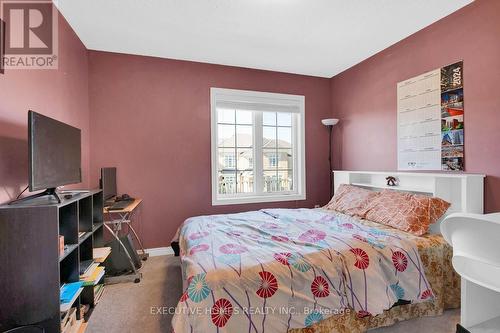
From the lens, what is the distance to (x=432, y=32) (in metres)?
2.50

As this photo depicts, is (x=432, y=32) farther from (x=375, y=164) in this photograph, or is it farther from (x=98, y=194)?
(x=98, y=194)

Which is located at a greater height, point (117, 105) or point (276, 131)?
point (117, 105)

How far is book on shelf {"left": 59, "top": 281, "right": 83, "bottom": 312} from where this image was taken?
4.71ft

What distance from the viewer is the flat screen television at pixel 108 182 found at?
8.37ft

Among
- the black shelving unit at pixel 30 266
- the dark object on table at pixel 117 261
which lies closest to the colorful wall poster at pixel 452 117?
the black shelving unit at pixel 30 266

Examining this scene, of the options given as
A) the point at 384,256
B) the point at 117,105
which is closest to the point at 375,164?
the point at 384,256

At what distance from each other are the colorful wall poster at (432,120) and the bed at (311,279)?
866 millimetres

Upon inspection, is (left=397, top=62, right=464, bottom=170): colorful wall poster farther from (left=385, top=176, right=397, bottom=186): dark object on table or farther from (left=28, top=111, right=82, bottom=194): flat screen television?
(left=28, top=111, right=82, bottom=194): flat screen television

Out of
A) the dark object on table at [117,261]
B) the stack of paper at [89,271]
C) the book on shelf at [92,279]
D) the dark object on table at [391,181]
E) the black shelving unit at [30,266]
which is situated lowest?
the dark object on table at [117,261]

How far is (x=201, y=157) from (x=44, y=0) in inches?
84.2

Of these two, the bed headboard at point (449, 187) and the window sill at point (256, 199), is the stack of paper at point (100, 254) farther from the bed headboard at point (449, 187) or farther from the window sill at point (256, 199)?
the bed headboard at point (449, 187)

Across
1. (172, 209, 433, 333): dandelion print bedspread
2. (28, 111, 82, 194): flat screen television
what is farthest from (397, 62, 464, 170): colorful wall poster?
(28, 111, 82, 194): flat screen television

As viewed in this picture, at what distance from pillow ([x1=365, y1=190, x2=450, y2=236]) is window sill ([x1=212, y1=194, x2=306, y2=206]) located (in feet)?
4.66

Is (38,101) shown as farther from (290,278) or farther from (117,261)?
(290,278)
